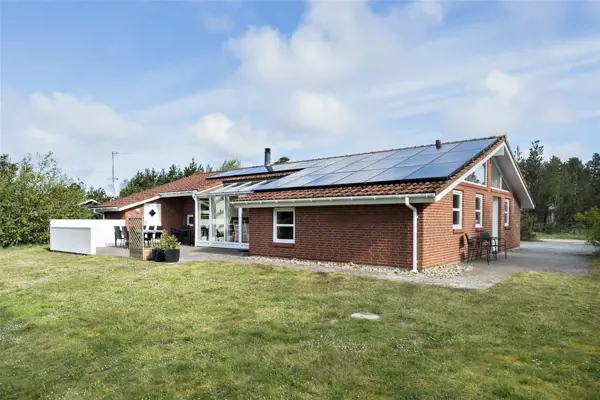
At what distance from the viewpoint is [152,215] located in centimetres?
2322

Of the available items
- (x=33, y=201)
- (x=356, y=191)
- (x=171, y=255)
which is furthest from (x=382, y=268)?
(x=33, y=201)

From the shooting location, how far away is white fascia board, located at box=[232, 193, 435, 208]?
36.1ft

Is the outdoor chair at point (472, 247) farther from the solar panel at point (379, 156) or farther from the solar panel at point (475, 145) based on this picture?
the solar panel at point (379, 156)

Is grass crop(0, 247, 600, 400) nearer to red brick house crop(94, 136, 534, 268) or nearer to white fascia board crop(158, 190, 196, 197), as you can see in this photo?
red brick house crop(94, 136, 534, 268)

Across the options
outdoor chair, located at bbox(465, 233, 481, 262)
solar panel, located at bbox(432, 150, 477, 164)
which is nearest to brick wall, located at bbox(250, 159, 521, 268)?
outdoor chair, located at bbox(465, 233, 481, 262)

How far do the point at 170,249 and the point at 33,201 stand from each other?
13000mm

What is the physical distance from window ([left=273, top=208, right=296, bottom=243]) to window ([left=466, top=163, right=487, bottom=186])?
674 centimetres

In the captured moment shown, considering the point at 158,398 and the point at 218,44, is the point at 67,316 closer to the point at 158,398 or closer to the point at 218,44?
the point at 158,398

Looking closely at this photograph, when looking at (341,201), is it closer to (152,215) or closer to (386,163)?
(386,163)

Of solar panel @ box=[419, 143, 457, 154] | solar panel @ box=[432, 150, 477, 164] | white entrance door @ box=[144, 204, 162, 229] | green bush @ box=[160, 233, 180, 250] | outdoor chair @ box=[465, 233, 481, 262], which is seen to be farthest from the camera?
white entrance door @ box=[144, 204, 162, 229]

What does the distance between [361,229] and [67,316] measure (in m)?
8.38

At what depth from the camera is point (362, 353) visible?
4883 millimetres

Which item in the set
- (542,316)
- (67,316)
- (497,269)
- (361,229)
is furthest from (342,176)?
(67,316)

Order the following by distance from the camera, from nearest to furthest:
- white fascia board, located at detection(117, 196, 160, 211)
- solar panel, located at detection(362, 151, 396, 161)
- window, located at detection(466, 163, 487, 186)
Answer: window, located at detection(466, 163, 487, 186) → solar panel, located at detection(362, 151, 396, 161) → white fascia board, located at detection(117, 196, 160, 211)
